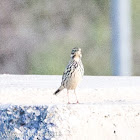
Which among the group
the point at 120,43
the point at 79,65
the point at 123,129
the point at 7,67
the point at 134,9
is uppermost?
the point at 134,9

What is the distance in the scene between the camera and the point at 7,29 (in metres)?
23.0

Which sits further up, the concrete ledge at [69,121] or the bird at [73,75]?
the bird at [73,75]

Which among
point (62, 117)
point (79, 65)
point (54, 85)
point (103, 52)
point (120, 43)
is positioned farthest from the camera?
point (103, 52)

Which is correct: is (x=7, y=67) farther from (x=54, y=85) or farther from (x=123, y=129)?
(x=123, y=129)

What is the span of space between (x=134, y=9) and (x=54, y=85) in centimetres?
1417

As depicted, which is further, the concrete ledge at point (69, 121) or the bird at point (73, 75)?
the bird at point (73, 75)

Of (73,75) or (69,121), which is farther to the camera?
(73,75)

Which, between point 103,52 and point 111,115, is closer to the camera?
point 111,115

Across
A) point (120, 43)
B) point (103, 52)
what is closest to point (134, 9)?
point (103, 52)

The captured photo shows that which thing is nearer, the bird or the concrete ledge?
the concrete ledge

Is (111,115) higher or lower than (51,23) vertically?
lower

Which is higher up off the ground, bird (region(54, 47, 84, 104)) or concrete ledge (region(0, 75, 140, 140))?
bird (region(54, 47, 84, 104))

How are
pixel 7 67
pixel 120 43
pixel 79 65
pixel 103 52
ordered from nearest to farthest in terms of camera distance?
pixel 79 65, pixel 120 43, pixel 7 67, pixel 103 52

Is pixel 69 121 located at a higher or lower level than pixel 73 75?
lower
